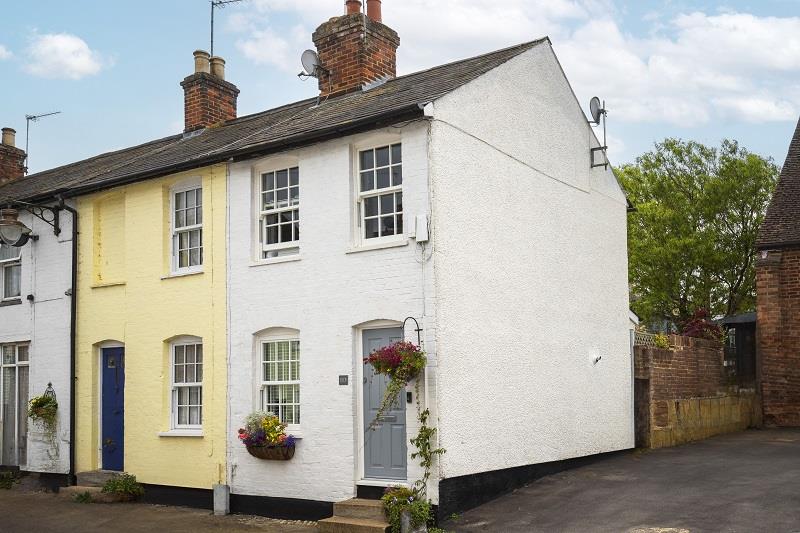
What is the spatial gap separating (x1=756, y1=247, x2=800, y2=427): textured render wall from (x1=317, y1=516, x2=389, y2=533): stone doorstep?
42.3 feet

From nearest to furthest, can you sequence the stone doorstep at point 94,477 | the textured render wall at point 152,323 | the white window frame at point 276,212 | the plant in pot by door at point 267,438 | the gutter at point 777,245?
1. the plant in pot by door at point 267,438
2. the white window frame at point 276,212
3. the textured render wall at point 152,323
4. the stone doorstep at point 94,477
5. the gutter at point 777,245

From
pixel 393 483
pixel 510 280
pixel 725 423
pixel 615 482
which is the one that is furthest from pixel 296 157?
pixel 725 423

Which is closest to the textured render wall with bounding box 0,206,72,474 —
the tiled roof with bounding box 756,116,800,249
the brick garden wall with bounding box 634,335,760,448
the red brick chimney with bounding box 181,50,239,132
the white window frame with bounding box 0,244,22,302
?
the white window frame with bounding box 0,244,22,302

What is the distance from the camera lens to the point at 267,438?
13.3 meters

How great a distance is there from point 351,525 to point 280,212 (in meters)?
5.09

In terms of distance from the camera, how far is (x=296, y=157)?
13.9 metres

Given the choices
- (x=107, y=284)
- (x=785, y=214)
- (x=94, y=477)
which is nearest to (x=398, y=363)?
(x=107, y=284)

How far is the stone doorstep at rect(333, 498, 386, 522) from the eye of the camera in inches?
463

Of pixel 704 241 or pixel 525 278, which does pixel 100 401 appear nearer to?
pixel 525 278

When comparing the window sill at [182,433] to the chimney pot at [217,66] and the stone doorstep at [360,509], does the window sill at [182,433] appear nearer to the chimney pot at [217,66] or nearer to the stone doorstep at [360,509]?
the stone doorstep at [360,509]

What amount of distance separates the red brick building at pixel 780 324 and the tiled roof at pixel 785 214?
2 centimetres

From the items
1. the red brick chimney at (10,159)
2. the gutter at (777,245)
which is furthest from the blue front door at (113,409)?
the gutter at (777,245)

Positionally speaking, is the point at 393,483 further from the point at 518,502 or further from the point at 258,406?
the point at 258,406

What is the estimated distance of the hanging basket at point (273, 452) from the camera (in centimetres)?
1321
